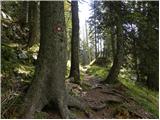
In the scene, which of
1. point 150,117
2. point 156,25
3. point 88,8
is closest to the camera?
point 150,117

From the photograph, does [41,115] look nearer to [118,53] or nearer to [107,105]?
[107,105]

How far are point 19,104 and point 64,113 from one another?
1.22 metres

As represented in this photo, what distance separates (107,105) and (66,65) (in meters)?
2.51

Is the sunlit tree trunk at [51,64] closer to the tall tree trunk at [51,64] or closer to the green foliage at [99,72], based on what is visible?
the tall tree trunk at [51,64]

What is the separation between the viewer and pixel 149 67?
1689cm

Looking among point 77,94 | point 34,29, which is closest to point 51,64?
point 77,94

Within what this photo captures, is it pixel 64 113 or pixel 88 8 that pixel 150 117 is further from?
pixel 88 8

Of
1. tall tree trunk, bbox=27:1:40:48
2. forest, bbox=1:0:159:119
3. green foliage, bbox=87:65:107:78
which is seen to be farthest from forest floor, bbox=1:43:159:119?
green foliage, bbox=87:65:107:78

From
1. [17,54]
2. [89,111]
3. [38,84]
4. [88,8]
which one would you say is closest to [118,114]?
[89,111]

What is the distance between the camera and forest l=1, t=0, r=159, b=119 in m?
8.82

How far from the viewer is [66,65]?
966 centimetres

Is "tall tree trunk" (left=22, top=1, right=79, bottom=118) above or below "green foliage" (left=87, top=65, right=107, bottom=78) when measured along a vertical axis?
above

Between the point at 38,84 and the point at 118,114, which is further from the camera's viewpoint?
the point at 118,114

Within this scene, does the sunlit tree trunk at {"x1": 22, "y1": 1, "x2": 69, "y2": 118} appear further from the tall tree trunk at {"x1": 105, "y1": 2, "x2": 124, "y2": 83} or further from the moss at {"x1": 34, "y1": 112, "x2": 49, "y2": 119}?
the tall tree trunk at {"x1": 105, "y1": 2, "x2": 124, "y2": 83}
